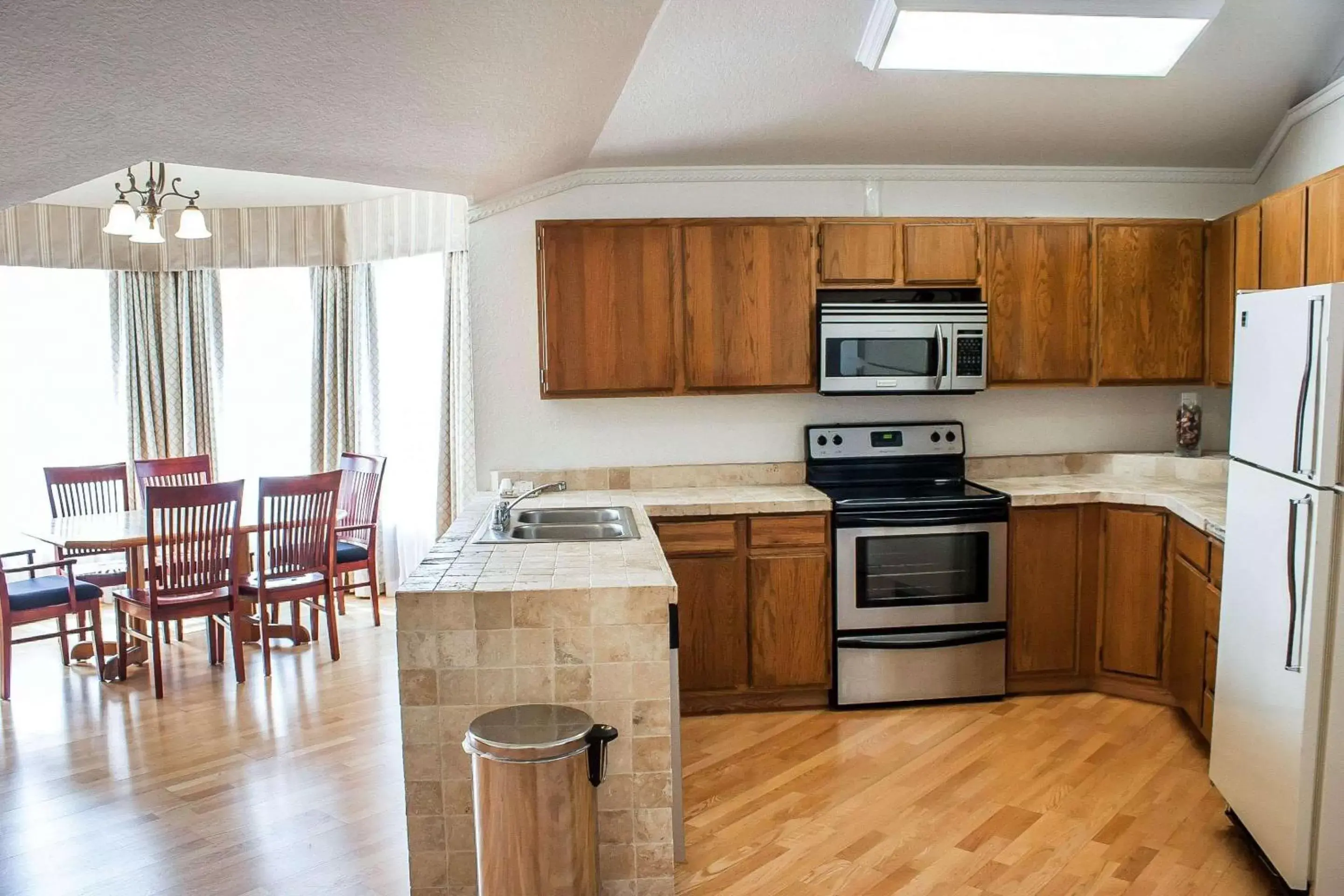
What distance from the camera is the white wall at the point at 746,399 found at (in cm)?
436

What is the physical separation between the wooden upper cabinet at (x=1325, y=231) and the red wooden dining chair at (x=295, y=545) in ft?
13.6

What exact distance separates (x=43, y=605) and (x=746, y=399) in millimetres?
3349

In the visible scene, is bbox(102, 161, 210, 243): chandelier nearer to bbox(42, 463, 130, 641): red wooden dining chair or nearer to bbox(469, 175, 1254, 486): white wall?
bbox(469, 175, 1254, 486): white wall

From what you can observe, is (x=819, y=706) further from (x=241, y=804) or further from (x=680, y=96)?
(x=680, y=96)

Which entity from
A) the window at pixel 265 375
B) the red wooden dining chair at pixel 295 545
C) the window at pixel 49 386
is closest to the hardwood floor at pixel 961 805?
the red wooden dining chair at pixel 295 545

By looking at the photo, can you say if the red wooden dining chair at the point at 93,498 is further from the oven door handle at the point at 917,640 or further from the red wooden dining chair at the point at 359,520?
the oven door handle at the point at 917,640

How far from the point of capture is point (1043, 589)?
4035 mm

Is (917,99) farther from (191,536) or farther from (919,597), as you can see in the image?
(191,536)

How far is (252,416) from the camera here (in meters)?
6.27

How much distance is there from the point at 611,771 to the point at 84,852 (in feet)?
5.59

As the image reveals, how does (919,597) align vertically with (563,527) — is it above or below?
below

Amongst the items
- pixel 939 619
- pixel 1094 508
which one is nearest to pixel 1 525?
pixel 939 619

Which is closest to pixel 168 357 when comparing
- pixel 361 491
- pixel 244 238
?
pixel 244 238

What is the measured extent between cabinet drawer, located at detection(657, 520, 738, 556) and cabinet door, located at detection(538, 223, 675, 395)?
0.64 metres
